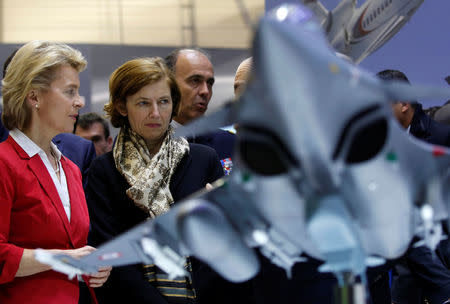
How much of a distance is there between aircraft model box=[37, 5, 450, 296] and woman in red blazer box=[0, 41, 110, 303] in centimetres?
72

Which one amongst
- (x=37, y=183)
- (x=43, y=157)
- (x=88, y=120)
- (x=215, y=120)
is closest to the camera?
(x=215, y=120)

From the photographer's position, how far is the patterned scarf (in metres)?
1.70

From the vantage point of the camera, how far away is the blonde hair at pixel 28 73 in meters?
1.67

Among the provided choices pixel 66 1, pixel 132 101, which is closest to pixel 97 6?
pixel 66 1

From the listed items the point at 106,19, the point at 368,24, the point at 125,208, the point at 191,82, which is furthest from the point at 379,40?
the point at 106,19

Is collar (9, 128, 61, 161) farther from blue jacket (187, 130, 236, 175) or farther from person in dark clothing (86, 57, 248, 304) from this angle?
blue jacket (187, 130, 236, 175)

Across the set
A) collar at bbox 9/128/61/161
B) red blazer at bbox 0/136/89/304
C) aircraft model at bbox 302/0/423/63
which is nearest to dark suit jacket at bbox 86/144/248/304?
red blazer at bbox 0/136/89/304

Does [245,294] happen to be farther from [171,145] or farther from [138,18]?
[138,18]

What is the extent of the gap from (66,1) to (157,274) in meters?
4.58

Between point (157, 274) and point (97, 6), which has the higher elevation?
point (97, 6)

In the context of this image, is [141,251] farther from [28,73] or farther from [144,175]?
[28,73]

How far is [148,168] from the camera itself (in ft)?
5.75

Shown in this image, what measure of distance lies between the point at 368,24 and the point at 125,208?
2.32 meters

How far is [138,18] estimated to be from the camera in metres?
5.46
